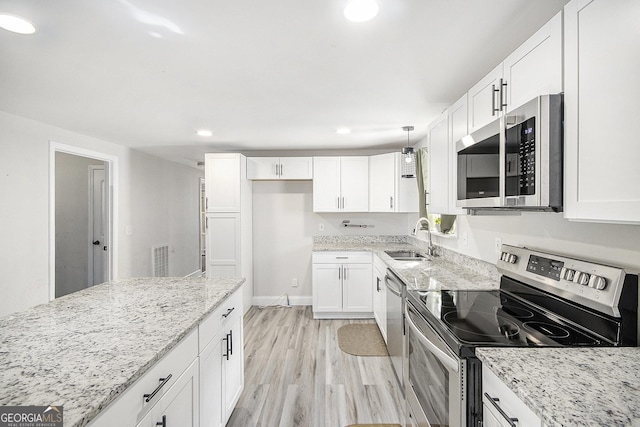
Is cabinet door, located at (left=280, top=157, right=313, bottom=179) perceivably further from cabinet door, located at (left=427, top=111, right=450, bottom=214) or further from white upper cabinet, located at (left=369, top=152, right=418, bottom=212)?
cabinet door, located at (left=427, top=111, right=450, bottom=214)

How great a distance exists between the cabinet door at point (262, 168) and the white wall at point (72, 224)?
A: 2.44m

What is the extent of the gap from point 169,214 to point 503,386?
5477 millimetres

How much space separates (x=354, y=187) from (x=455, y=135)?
7.12 feet

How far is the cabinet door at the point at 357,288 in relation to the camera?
12.5ft

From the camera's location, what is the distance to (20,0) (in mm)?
1232

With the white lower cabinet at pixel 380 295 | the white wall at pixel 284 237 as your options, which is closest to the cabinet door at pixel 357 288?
the white lower cabinet at pixel 380 295

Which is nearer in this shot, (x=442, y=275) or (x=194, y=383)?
(x=194, y=383)

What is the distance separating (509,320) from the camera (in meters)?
1.36

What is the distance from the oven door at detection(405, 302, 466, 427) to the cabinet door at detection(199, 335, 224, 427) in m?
1.11

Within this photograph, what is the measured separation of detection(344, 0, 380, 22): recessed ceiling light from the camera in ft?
4.02

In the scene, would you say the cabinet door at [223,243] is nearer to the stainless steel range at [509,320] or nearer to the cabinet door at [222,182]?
the cabinet door at [222,182]

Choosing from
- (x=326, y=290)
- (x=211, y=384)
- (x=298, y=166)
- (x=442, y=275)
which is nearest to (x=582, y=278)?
(x=442, y=275)

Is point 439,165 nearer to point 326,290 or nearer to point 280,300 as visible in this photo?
point 326,290

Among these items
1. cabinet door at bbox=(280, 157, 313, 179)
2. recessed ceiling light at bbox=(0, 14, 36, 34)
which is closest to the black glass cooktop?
recessed ceiling light at bbox=(0, 14, 36, 34)
